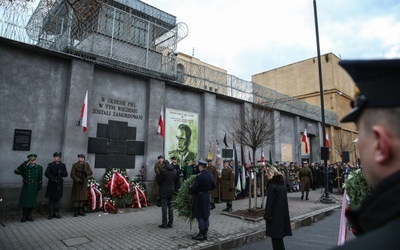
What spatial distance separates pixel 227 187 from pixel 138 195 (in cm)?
402

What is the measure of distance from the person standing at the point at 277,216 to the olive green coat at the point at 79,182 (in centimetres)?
720

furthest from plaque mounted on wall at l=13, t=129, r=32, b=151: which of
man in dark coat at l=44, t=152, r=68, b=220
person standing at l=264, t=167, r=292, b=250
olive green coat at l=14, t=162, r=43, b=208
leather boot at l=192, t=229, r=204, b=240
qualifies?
person standing at l=264, t=167, r=292, b=250

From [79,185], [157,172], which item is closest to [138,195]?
[157,172]

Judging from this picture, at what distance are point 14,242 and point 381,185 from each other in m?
7.88

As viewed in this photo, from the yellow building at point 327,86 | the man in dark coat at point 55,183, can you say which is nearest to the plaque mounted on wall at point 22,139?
A: the man in dark coat at point 55,183

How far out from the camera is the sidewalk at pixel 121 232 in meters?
6.33

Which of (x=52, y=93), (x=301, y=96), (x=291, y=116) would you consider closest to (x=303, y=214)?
(x=52, y=93)

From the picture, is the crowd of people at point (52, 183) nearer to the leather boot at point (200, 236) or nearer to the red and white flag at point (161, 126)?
the red and white flag at point (161, 126)

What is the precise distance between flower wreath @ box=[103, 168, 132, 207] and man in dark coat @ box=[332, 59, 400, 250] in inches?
425

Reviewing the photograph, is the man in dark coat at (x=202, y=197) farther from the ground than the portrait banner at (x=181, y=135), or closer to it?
closer to it

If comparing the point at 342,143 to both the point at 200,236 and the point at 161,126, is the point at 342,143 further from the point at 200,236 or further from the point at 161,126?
the point at 200,236

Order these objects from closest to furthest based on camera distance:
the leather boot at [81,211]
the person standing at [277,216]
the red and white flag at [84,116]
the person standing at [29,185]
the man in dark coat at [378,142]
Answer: the man in dark coat at [378,142], the person standing at [277,216], the person standing at [29,185], the leather boot at [81,211], the red and white flag at [84,116]

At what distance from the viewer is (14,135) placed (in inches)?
372

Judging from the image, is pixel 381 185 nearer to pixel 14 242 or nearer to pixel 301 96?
pixel 14 242
